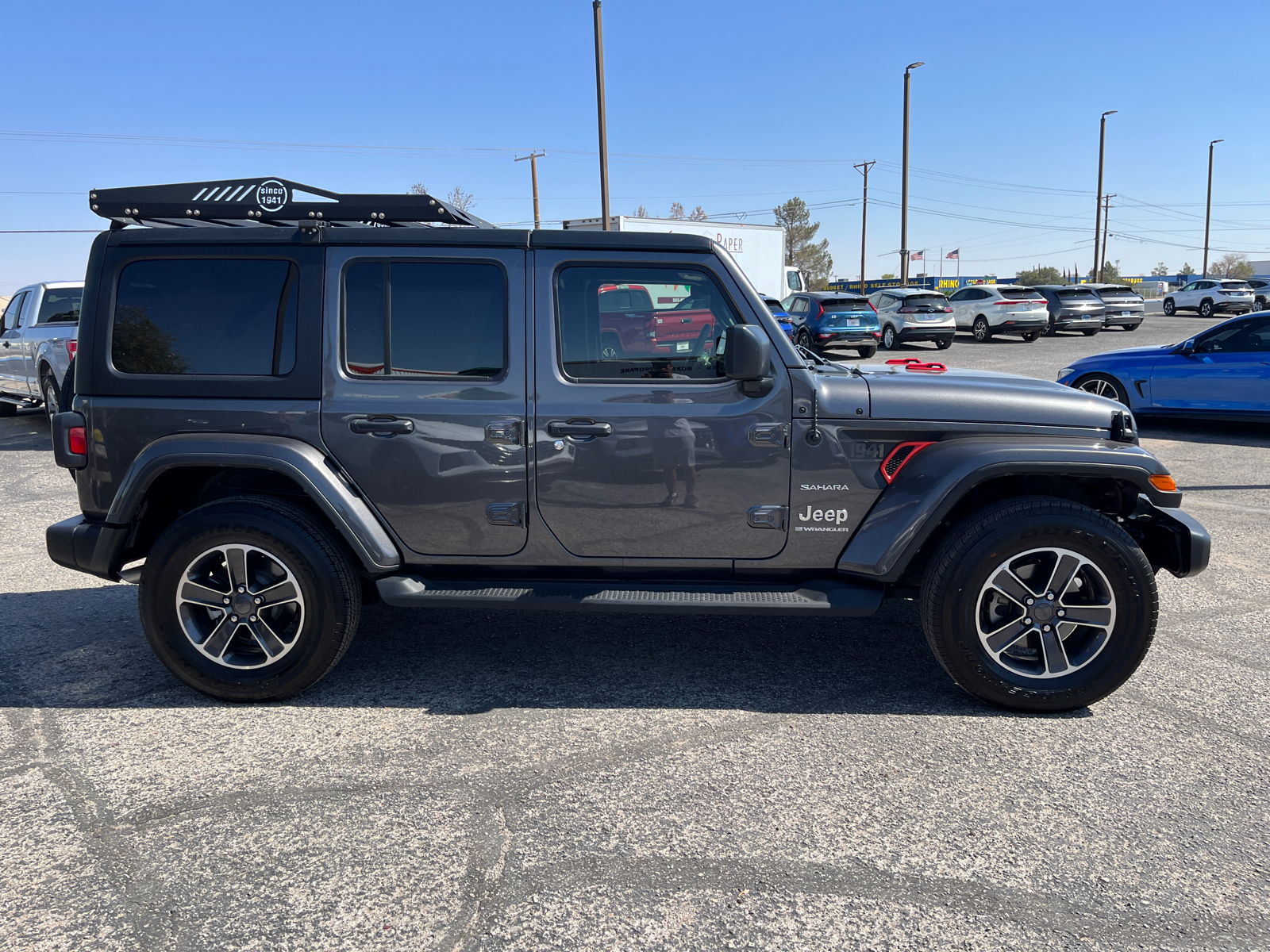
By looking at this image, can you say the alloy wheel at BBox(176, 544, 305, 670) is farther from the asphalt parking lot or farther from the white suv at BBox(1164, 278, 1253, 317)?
the white suv at BBox(1164, 278, 1253, 317)

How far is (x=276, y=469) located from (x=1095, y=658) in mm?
3413

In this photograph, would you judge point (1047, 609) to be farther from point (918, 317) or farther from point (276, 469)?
point (918, 317)


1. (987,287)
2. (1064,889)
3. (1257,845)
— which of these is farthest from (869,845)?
(987,287)

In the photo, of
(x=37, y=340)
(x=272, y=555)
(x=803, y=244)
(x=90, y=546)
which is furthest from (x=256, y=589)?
(x=803, y=244)

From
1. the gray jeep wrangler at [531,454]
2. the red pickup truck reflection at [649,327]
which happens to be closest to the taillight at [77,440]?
the gray jeep wrangler at [531,454]

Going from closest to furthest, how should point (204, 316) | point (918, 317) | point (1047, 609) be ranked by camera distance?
1. point (1047, 609)
2. point (204, 316)
3. point (918, 317)

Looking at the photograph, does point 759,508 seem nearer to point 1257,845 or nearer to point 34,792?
point 1257,845

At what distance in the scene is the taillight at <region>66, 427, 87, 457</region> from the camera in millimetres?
4039

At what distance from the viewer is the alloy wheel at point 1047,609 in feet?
12.3

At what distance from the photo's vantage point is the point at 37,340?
12195 millimetres

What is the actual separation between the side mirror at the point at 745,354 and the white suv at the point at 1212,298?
38.5 meters

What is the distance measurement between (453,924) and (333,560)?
5.91ft

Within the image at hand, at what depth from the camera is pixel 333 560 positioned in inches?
155

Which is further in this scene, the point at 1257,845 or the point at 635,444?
the point at 635,444
